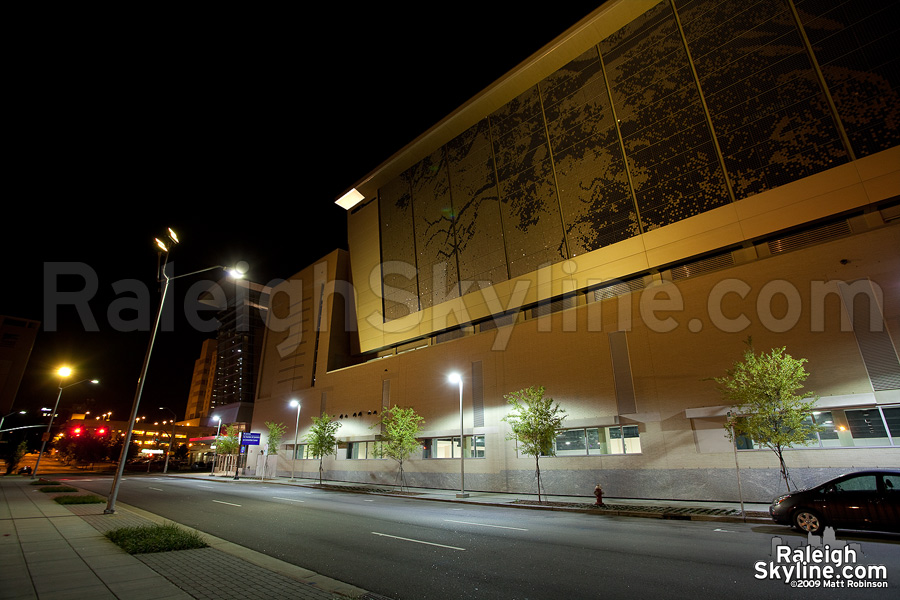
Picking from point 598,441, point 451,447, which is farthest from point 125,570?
point 451,447

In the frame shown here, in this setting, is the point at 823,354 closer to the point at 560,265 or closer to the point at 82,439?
the point at 560,265

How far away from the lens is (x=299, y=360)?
171ft

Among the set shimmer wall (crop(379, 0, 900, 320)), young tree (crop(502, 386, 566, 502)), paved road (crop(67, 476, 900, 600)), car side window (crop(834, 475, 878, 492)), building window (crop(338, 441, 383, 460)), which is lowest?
paved road (crop(67, 476, 900, 600))

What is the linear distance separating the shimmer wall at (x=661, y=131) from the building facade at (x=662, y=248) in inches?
4.3

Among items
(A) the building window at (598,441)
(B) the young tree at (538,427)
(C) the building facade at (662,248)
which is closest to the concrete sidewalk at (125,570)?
(B) the young tree at (538,427)

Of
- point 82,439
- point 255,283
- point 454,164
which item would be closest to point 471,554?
point 454,164

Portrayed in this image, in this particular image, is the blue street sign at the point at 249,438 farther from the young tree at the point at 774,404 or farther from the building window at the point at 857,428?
the building window at the point at 857,428

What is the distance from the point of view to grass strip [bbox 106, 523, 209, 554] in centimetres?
866

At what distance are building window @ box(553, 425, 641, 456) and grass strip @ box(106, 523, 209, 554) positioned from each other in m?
20.2

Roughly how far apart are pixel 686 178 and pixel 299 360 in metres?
46.3

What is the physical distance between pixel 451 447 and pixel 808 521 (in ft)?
74.3

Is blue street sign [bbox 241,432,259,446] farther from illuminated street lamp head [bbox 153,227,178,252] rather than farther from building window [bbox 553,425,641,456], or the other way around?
illuminated street lamp head [bbox 153,227,178,252]

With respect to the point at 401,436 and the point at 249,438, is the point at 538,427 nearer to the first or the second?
the point at 401,436

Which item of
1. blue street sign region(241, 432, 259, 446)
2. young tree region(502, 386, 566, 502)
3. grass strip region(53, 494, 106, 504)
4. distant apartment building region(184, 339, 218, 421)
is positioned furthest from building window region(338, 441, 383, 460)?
distant apartment building region(184, 339, 218, 421)
